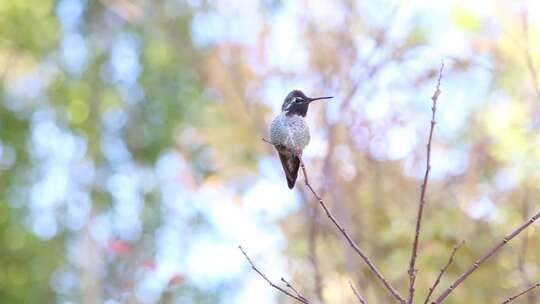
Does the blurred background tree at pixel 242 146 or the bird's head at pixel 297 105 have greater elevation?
the blurred background tree at pixel 242 146

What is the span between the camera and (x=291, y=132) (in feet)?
9.97

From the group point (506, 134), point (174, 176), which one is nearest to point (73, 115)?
point (174, 176)

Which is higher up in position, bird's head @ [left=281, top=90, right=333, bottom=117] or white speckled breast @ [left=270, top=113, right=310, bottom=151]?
bird's head @ [left=281, top=90, right=333, bottom=117]

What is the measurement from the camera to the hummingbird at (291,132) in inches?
120

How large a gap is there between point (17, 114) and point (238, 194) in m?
4.55

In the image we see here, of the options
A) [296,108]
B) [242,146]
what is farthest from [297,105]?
[242,146]

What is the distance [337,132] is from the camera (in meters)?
5.53

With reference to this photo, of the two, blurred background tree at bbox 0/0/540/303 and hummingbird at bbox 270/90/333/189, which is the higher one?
blurred background tree at bbox 0/0/540/303

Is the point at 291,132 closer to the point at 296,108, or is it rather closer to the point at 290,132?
the point at 290,132

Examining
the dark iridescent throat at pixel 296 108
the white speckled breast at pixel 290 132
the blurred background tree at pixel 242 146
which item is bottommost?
the white speckled breast at pixel 290 132

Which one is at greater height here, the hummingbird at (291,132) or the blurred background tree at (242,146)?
the blurred background tree at (242,146)

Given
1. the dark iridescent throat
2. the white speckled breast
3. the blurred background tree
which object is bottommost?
the white speckled breast

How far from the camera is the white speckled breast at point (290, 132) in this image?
9.98 ft

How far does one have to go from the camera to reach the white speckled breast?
304cm
